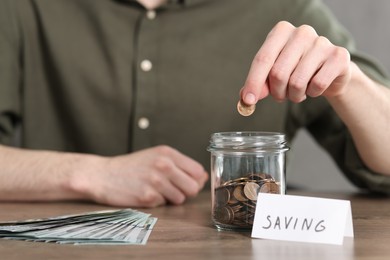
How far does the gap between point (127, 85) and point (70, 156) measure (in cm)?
30

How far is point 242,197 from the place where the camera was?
881 millimetres

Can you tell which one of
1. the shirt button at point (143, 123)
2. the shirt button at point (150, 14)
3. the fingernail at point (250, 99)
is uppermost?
the shirt button at point (150, 14)

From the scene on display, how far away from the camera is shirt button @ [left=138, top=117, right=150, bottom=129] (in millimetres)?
1530

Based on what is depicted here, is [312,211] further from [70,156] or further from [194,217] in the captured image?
[70,156]

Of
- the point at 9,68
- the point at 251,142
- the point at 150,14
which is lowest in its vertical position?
the point at 251,142

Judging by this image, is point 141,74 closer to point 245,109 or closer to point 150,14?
point 150,14

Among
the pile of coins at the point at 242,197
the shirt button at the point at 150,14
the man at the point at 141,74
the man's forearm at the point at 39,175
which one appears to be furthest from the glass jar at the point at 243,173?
the shirt button at the point at 150,14

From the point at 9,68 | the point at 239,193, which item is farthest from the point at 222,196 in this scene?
the point at 9,68

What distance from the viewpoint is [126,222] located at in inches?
36.6

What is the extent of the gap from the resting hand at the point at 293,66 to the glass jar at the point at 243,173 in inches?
2.3

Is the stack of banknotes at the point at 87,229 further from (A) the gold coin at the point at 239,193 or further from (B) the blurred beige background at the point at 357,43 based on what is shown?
(B) the blurred beige background at the point at 357,43

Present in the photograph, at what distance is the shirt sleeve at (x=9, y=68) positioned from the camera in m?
1.53

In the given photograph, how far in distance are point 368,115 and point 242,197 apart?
0.39 m

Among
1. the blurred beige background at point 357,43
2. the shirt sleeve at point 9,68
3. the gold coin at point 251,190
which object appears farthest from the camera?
the blurred beige background at point 357,43
